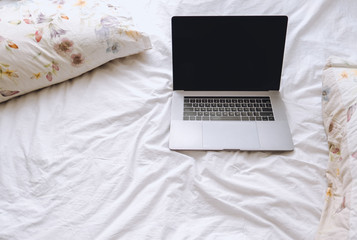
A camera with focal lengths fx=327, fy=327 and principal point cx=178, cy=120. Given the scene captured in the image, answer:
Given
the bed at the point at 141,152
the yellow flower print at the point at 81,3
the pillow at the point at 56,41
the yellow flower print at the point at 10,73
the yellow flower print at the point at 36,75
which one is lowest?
the bed at the point at 141,152

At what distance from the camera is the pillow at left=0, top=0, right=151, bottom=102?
96cm

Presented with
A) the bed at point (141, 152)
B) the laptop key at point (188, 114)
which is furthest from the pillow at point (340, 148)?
the laptop key at point (188, 114)

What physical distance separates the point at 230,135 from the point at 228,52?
25 cm

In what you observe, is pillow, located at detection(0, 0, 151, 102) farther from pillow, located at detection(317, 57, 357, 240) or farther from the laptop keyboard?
pillow, located at detection(317, 57, 357, 240)

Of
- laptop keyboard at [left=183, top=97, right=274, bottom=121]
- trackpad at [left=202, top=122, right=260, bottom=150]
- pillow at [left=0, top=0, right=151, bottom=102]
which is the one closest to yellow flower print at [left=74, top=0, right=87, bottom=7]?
pillow at [left=0, top=0, right=151, bottom=102]

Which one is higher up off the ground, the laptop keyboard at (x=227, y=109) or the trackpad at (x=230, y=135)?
the laptop keyboard at (x=227, y=109)

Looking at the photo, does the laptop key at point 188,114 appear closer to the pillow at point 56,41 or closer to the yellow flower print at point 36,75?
the pillow at point 56,41

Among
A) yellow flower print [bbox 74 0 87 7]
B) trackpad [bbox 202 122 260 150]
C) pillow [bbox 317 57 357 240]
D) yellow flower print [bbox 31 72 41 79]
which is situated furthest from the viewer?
yellow flower print [bbox 74 0 87 7]

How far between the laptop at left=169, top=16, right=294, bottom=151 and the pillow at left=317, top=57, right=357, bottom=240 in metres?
0.11

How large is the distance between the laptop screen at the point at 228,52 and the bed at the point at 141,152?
9cm

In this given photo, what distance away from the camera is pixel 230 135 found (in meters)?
0.90

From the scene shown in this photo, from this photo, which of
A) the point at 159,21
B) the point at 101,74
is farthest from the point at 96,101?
the point at 159,21

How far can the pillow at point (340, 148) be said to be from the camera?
0.68m

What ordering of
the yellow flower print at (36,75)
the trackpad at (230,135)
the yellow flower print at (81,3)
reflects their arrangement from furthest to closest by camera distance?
the yellow flower print at (81,3), the yellow flower print at (36,75), the trackpad at (230,135)
